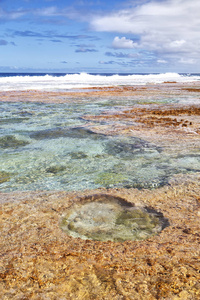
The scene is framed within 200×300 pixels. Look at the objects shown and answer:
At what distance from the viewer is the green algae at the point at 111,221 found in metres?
2.43

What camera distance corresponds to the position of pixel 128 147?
523cm

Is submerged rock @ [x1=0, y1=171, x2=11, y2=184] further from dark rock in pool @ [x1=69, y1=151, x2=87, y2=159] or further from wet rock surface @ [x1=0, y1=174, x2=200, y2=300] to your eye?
dark rock in pool @ [x1=69, y1=151, x2=87, y2=159]

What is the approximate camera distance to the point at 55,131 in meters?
6.66

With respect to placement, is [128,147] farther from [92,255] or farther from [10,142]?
[92,255]

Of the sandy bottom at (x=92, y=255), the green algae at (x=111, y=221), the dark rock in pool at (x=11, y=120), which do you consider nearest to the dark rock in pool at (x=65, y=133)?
the dark rock in pool at (x=11, y=120)

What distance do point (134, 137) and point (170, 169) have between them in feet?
6.87

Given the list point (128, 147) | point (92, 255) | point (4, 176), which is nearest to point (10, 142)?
point (4, 176)

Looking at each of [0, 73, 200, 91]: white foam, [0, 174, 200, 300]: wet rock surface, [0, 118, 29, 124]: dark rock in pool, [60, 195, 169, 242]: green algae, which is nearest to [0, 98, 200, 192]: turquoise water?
[60, 195, 169, 242]: green algae

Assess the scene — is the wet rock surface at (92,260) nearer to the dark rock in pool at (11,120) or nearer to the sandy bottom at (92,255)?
the sandy bottom at (92,255)

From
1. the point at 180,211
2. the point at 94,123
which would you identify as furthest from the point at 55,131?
the point at 180,211

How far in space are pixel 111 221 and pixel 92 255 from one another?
2.03ft

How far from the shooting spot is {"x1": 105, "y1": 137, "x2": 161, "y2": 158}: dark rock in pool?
4.91m

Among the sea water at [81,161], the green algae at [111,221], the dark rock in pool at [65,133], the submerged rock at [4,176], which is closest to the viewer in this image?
the green algae at [111,221]

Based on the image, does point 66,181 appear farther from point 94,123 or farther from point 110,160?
point 94,123
